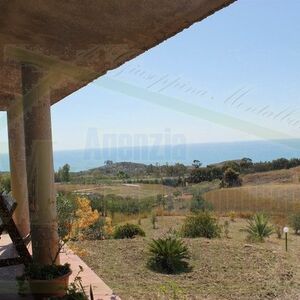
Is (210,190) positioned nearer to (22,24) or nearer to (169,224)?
(169,224)

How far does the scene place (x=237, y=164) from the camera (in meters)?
17.7

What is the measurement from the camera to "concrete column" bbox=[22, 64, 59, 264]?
11.5ft

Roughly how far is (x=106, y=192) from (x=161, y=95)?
9857 mm

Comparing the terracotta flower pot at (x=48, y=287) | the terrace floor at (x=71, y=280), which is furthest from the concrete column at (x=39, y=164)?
the terrace floor at (x=71, y=280)

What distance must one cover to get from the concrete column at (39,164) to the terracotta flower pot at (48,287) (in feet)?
0.98

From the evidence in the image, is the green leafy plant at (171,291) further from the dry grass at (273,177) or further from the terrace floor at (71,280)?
the dry grass at (273,177)

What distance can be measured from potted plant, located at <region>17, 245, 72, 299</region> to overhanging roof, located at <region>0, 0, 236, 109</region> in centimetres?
167

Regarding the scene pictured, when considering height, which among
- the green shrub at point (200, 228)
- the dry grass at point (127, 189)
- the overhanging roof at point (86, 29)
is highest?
the overhanging roof at point (86, 29)

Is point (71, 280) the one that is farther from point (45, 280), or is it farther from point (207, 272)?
point (207, 272)

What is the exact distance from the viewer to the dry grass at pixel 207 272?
560 cm

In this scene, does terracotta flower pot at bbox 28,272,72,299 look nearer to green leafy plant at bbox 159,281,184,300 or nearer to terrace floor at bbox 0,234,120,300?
terrace floor at bbox 0,234,120,300

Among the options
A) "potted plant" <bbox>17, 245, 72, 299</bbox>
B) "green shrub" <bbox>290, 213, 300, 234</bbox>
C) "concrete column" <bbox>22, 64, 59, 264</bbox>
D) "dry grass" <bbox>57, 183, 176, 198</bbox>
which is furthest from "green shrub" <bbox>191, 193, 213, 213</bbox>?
"potted plant" <bbox>17, 245, 72, 299</bbox>

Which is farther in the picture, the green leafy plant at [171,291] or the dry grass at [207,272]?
the dry grass at [207,272]

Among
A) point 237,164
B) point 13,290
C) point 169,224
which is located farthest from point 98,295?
point 237,164
